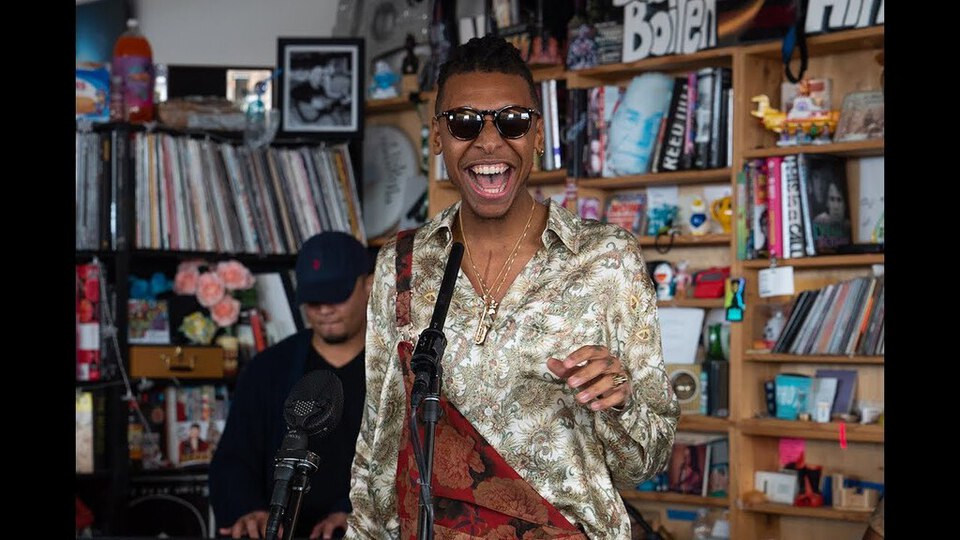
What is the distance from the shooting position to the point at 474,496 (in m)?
1.95

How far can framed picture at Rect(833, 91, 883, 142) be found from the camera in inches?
188

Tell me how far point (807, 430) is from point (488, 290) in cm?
302

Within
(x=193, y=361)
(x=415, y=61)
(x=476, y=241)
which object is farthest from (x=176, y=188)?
(x=476, y=241)

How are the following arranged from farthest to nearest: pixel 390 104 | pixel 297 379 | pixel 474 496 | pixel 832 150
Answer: pixel 390 104 < pixel 832 150 < pixel 297 379 < pixel 474 496

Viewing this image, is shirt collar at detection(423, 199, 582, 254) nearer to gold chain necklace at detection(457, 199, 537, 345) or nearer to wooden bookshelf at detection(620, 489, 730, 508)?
gold chain necklace at detection(457, 199, 537, 345)

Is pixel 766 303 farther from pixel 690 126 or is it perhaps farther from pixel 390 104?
pixel 390 104

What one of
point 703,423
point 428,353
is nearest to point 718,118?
point 703,423

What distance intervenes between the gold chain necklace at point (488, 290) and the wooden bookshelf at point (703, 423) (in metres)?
3.03

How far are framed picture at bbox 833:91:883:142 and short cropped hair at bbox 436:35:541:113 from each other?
2921 millimetres

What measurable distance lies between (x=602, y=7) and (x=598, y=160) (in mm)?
578

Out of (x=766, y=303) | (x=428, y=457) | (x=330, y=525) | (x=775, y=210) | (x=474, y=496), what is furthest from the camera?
(x=766, y=303)

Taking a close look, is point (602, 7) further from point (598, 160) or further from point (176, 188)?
point (176, 188)

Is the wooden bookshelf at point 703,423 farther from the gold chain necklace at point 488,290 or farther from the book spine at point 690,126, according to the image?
the gold chain necklace at point 488,290

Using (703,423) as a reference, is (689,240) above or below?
above
